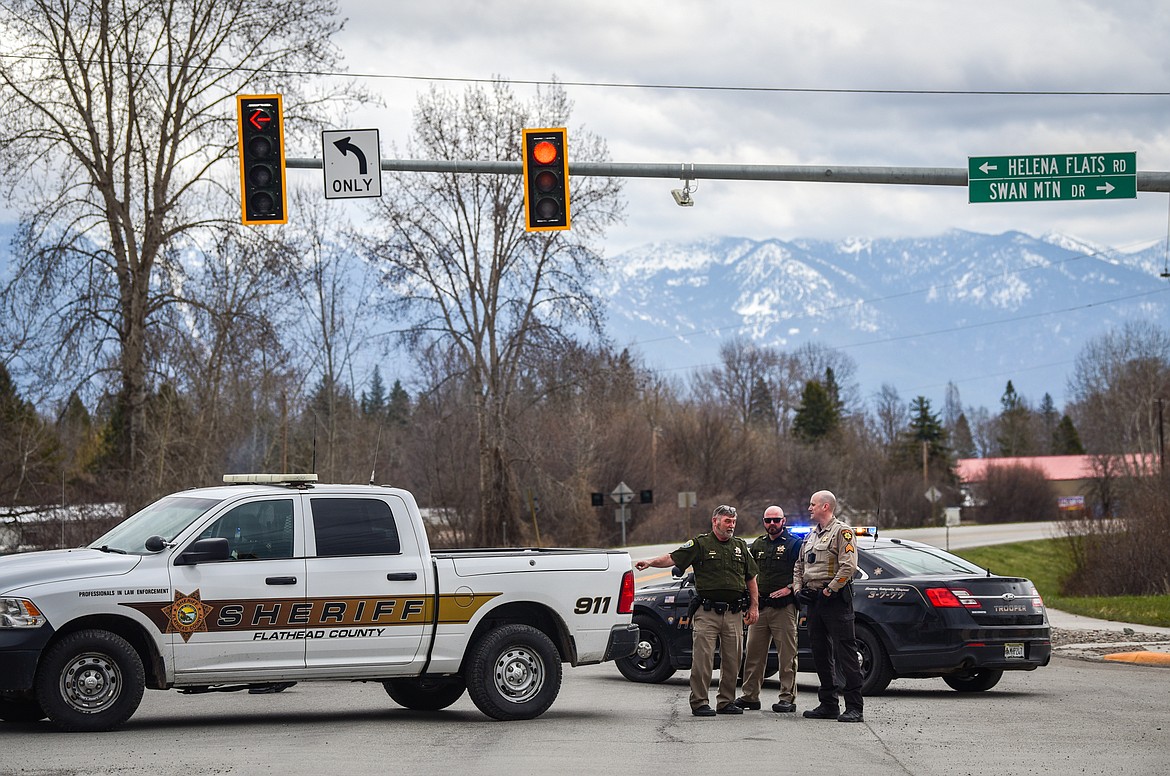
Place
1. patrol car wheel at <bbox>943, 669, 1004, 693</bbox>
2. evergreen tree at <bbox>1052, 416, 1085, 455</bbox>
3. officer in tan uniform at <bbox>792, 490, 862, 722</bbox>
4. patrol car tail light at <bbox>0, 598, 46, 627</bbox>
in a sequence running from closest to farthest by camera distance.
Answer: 1. patrol car tail light at <bbox>0, 598, 46, 627</bbox>
2. officer in tan uniform at <bbox>792, 490, 862, 722</bbox>
3. patrol car wheel at <bbox>943, 669, 1004, 693</bbox>
4. evergreen tree at <bbox>1052, 416, 1085, 455</bbox>

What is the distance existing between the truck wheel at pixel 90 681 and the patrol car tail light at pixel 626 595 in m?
4.12

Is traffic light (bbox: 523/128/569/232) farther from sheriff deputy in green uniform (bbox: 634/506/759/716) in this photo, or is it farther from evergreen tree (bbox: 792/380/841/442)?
evergreen tree (bbox: 792/380/841/442)

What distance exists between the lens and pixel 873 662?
14.2 metres

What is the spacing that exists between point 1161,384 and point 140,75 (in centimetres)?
8735

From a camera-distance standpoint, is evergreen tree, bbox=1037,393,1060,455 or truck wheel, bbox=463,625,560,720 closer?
truck wheel, bbox=463,625,560,720

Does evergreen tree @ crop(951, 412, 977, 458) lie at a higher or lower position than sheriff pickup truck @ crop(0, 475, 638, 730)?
higher

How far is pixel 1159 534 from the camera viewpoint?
32.3 meters

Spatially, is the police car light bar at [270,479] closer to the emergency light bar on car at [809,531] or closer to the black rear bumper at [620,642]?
the black rear bumper at [620,642]

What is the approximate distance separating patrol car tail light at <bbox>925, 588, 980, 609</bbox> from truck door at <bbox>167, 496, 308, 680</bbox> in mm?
6209

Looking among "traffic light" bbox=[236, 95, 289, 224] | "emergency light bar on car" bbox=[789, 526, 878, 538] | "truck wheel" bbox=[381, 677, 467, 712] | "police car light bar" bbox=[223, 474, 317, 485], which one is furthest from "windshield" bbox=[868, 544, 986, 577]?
"traffic light" bbox=[236, 95, 289, 224]

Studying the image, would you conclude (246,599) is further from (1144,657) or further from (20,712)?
(1144,657)

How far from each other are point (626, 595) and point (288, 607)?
10.1ft

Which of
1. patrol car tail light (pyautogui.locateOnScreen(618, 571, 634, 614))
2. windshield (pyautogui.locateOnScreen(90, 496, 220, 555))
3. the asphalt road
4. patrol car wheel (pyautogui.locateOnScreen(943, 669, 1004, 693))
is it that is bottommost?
patrol car wheel (pyautogui.locateOnScreen(943, 669, 1004, 693))

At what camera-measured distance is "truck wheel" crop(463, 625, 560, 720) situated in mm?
11992
